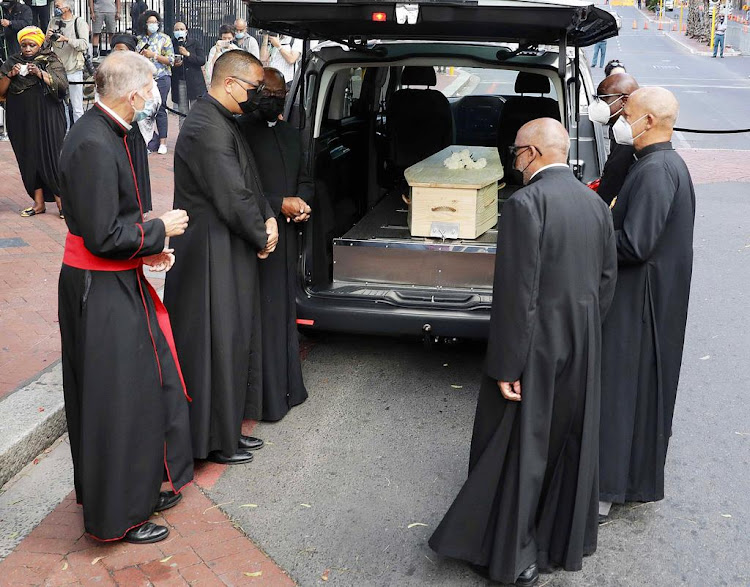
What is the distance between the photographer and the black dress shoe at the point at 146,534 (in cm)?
401

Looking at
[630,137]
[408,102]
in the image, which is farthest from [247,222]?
[408,102]

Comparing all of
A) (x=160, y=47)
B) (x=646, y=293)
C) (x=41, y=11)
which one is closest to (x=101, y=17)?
(x=41, y=11)

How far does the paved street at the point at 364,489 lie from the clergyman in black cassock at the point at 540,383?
302 millimetres

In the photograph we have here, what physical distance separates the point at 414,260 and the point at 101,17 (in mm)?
14338

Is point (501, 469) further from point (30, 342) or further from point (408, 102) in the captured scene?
point (408, 102)

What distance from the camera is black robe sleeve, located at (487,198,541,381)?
338 centimetres

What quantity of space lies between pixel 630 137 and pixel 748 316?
151 inches

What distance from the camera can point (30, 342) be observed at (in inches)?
238

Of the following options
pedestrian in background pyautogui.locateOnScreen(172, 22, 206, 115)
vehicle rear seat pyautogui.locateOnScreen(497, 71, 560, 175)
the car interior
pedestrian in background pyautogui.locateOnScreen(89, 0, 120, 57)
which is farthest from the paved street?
pedestrian in background pyautogui.locateOnScreen(89, 0, 120, 57)

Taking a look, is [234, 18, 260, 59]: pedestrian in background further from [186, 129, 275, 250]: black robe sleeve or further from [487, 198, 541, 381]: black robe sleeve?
[487, 198, 541, 381]: black robe sleeve

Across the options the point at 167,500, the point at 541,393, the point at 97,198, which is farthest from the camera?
the point at 167,500

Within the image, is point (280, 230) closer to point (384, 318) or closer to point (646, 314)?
point (384, 318)

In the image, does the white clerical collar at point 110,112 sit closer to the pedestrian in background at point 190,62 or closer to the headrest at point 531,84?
the headrest at point 531,84

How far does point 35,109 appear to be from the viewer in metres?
9.32
